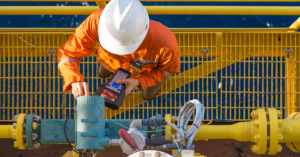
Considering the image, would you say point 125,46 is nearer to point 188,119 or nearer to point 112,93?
point 112,93

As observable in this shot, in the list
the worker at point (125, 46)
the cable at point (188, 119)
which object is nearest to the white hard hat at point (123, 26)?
the worker at point (125, 46)

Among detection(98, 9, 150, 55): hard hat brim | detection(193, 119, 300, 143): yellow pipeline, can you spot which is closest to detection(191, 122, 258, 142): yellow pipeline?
detection(193, 119, 300, 143): yellow pipeline

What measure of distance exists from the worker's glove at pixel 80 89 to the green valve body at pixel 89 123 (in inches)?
17.8

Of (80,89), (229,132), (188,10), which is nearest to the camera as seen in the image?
(229,132)

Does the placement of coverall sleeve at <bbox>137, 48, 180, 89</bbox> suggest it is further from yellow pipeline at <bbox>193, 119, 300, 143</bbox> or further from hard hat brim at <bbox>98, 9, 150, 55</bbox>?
yellow pipeline at <bbox>193, 119, 300, 143</bbox>

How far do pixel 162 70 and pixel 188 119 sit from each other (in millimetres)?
773

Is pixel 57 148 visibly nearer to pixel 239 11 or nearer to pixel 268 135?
pixel 268 135

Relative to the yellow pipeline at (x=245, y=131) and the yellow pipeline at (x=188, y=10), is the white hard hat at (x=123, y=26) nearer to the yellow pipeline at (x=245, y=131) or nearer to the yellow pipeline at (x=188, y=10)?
the yellow pipeline at (x=188, y=10)

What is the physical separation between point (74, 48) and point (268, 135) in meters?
1.49

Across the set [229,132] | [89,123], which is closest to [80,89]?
[89,123]

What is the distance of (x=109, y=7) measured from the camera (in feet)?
7.20

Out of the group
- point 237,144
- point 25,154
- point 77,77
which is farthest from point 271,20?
point 25,154

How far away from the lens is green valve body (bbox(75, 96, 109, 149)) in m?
1.69

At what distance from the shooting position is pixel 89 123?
5.56 feet
